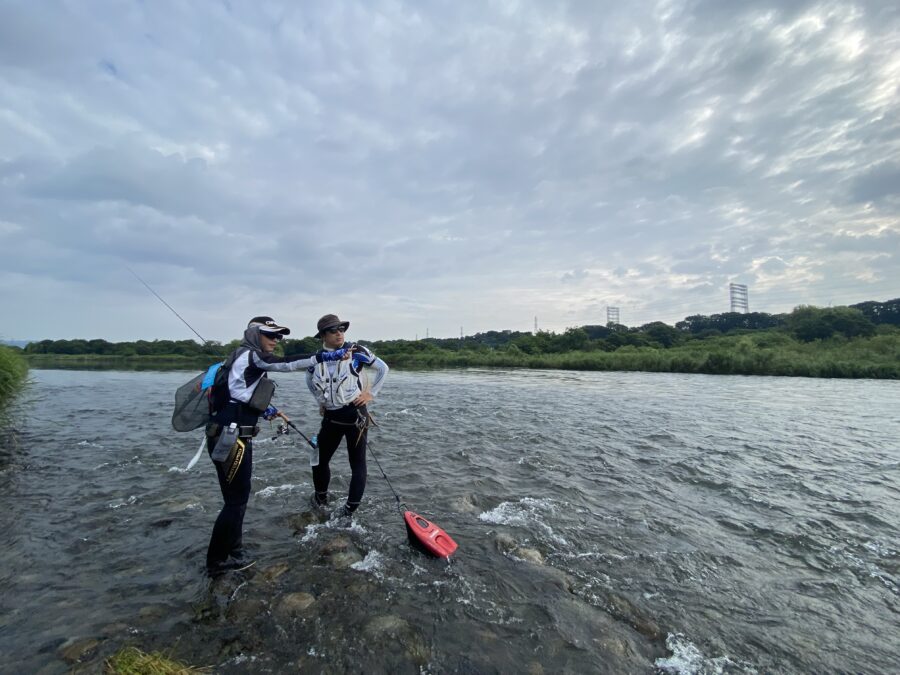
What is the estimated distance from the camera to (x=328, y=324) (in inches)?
238

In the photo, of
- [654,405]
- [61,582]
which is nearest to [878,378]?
[654,405]

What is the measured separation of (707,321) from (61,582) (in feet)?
505

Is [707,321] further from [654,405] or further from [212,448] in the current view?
[212,448]

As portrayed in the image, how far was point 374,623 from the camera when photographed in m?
4.11

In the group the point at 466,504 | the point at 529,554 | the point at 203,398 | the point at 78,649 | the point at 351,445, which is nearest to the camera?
the point at 78,649

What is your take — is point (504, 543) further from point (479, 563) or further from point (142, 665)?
point (142, 665)

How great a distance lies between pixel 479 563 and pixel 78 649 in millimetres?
4088

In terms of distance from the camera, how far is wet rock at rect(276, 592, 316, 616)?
423 centimetres

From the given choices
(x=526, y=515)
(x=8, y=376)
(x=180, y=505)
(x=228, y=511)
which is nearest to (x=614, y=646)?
(x=526, y=515)

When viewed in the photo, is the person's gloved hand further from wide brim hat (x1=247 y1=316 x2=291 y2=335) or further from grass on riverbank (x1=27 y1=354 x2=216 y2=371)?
grass on riverbank (x1=27 y1=354 x2=216 y2=371)

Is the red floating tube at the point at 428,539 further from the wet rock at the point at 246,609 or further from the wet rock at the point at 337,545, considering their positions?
the wet rock at the point at 246,609

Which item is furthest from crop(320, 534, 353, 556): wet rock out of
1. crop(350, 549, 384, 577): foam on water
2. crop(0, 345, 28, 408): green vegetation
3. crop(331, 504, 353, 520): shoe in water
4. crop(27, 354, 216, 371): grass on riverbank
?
crop(27, 354, 216, 371): grass on riverbank

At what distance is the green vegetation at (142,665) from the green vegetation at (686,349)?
139 inches

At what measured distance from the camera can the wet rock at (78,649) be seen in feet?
11.6
